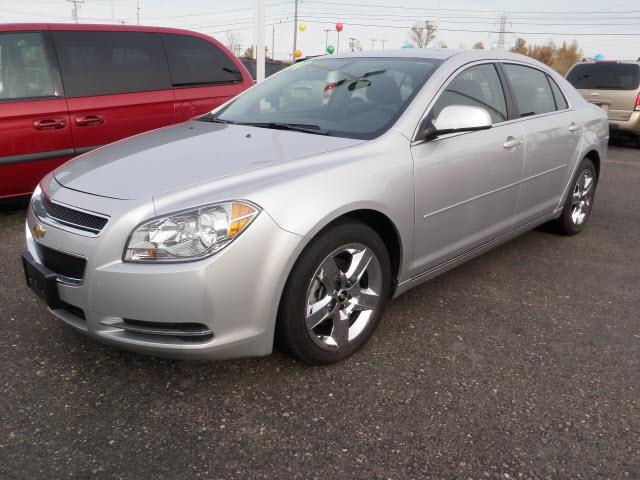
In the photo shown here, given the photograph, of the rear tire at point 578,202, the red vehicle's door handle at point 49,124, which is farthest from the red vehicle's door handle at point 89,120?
the rear tire at point 578,202

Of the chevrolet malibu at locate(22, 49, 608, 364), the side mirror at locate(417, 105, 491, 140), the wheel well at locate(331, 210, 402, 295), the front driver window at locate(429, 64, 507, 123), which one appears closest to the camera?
the chevrolet malibu at locate(22, 49, 608, 364)

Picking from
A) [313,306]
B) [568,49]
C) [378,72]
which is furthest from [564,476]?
[568,49]

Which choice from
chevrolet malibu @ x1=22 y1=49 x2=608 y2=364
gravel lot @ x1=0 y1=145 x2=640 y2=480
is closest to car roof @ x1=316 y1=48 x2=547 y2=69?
chevrolet malibu @ x1=22 y1=49 x2=608 y2=364

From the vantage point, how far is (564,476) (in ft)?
6.50

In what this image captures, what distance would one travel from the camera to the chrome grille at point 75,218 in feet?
7.22

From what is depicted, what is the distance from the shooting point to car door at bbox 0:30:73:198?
4.38 metres

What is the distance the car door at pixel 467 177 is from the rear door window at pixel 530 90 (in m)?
0.19

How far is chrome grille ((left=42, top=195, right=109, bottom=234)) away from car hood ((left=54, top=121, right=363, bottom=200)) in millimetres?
117

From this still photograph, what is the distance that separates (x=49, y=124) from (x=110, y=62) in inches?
35.0

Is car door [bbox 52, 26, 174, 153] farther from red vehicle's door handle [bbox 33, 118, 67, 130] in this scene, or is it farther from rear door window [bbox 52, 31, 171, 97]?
red vehicle's door handle [bbox 33, 118, 67, 130]

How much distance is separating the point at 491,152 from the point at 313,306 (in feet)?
5.11

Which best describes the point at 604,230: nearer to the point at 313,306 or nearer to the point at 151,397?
the point at 313,306

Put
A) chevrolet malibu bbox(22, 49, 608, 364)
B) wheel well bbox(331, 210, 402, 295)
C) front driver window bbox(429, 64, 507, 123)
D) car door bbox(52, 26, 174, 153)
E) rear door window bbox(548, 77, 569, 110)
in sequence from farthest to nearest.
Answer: car door bbox(52, 26, 174, 153) → rear door window bbox(548, 77, 569, 110) → front driver window bbox(429, 64, 507, 123) → wheel well bbox(331, 210, 402, 295) → chevrolet malibu bbox(22, 49, 608, 364)

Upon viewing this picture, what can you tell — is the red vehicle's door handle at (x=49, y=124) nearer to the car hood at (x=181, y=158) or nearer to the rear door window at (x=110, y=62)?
the rear door window at (x=110, y=62)
